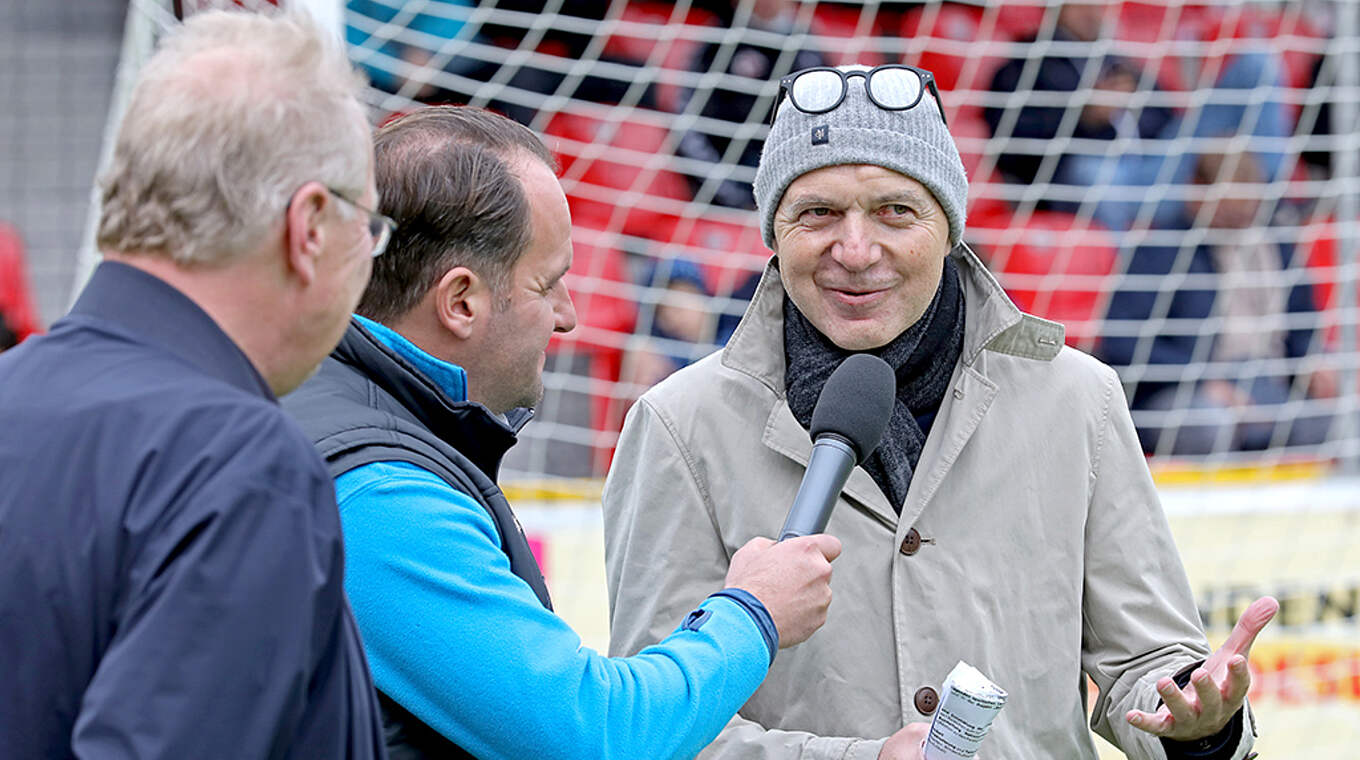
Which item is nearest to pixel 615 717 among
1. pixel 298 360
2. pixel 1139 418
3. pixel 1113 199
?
pixel 298 360

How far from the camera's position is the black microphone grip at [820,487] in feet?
5.27

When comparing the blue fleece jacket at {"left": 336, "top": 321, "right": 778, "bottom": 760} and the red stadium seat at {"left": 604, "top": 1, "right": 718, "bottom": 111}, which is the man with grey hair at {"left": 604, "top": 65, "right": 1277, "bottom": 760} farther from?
the red stadium seat at {"left": 604, "top": 1, "right": 718, "bottom": 111}

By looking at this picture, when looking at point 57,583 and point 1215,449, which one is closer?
point 57,583

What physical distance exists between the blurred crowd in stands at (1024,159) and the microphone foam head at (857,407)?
3.05 meters

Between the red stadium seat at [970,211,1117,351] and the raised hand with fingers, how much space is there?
332cm

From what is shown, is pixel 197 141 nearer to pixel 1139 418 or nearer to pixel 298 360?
pixel 298 360

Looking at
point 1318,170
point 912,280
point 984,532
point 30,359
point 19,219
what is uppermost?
point 1318,170

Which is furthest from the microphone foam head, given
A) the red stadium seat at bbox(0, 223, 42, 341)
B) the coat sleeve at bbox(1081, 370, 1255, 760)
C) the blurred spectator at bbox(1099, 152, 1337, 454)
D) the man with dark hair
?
the red stadium seat at bbox(0, 223, 42, 341)

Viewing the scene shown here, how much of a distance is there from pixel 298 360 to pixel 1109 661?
1.32 meters

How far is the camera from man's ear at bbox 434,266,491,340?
1.62 m

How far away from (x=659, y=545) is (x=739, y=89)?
10.9 ft

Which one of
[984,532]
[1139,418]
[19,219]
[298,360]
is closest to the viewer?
[298,360]

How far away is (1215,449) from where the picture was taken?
5035 millimetres

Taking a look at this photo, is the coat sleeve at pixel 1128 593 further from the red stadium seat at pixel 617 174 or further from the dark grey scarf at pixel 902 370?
the red stadium seat at pixel 617 174
